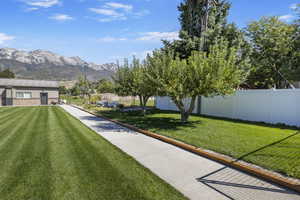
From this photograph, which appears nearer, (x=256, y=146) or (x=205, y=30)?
(x=256, y=146)

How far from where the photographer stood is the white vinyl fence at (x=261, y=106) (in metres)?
9.34

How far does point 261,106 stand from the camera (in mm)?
10688

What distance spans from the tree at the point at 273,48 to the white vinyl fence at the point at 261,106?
747 cm

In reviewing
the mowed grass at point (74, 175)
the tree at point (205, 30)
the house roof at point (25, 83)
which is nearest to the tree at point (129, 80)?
the tree at point (205, 30)

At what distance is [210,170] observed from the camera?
14.7 feet

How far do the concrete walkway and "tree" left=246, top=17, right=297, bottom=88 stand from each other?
1597 cm

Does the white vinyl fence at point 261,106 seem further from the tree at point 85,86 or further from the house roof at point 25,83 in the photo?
the house roof at point 25,83

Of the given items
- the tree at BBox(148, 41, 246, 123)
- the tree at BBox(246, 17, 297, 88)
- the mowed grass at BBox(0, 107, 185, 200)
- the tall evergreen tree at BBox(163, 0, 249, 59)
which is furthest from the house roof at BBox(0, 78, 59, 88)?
the tree at BBox(246, 17, 297, 88)

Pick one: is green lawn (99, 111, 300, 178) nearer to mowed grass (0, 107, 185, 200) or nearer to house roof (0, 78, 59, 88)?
mowed grass (0, 107, 185, 200)

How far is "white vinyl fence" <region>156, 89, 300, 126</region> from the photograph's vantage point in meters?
9.34

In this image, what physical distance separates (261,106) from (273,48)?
1069cm

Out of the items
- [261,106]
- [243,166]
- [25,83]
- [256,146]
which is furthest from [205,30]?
[25,83]

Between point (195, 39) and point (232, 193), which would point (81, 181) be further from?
point (195, 39)

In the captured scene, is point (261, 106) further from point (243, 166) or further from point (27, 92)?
point (27, 92)
